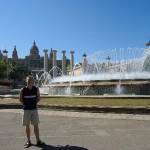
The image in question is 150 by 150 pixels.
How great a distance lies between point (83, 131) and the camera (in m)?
11.2

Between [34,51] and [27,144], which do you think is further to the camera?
[34,51]

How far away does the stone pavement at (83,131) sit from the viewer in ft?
30.1

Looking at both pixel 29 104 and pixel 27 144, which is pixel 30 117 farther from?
pixel 27 144

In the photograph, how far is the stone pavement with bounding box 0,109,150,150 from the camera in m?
9.18

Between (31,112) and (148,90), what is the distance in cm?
1499

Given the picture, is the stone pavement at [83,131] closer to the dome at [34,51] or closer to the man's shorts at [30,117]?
the man's shorts at [30,117]

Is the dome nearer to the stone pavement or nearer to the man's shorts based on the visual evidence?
the stone pavement

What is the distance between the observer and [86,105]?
1581 cm

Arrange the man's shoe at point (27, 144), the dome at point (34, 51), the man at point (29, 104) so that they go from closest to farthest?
the man's shoe at point (27, 144), the man at point (29, 104), the dome at point (34, 51)

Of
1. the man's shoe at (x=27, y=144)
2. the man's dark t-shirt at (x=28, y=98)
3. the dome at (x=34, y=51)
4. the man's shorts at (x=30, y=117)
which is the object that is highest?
the dome at (x=34, y=51)

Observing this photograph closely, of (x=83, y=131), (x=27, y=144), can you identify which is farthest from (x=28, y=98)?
(x=83, y=131)

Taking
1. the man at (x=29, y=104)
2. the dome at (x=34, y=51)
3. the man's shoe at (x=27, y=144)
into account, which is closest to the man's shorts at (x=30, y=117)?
the man at (x=29, y=104)

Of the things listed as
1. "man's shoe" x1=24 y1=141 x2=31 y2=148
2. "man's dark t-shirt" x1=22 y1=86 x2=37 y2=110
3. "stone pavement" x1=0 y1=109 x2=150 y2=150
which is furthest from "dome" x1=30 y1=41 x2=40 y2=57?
"man's shoe" x1=24 y1=141 x2=31 y2=148

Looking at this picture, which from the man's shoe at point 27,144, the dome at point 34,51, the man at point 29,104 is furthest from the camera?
the dome at point 34,51
